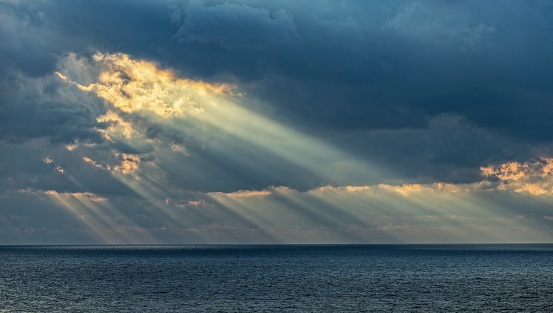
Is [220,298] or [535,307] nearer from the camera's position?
[535,307]

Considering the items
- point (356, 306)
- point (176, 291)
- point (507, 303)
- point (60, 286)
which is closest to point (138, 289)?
point (176, 291)

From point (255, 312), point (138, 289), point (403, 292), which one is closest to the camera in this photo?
point (255, 312)

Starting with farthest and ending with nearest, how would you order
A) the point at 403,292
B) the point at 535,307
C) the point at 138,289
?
1. the point at 138,289
2. the point at 403,292
3. the point at 535,307

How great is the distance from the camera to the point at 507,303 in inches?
2864

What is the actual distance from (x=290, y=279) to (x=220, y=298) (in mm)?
37560

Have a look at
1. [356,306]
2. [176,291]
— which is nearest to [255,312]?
[356,306]

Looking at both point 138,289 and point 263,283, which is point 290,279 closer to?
Answer: point 263,283

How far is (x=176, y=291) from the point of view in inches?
3482

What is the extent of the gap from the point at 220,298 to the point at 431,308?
29758 mm

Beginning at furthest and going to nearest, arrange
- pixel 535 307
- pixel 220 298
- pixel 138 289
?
pixel 138 289 < pixel 220 298 < pixel 535 307

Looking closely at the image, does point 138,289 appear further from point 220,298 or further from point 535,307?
point 535,307

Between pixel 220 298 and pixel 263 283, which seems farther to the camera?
pixel 263 283

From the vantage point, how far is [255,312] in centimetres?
6462

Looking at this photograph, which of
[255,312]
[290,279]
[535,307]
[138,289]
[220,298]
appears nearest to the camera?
[255,312]
